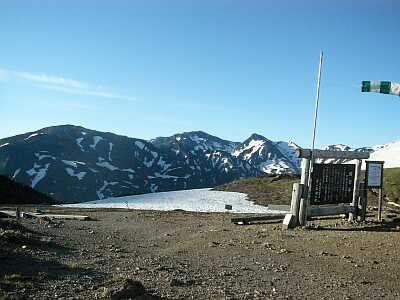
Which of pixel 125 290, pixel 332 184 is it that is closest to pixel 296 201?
pixel 332 184

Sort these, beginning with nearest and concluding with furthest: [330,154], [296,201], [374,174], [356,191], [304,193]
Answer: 1. [296,201]
2. [304,193]
3. [330,154]
4. [356,191]
5. [374,174]

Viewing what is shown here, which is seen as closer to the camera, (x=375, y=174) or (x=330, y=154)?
(x=330, y=154)

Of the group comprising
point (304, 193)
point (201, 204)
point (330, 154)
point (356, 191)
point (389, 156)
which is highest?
point (389, 156)

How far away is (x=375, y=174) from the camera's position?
2436 centimetres

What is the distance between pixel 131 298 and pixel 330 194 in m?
15.5

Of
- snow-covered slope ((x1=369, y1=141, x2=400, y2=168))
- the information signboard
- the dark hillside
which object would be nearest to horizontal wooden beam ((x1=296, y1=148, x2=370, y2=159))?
the information signboard

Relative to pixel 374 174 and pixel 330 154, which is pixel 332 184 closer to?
pixel 330 154

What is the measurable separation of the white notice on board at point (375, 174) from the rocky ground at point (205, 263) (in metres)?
3.10

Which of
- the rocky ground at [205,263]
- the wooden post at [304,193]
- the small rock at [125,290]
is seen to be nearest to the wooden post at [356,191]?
the rocky ground at [205,263]

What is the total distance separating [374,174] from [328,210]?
3.63m

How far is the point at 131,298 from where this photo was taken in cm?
916

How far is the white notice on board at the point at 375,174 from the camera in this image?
2411 cm

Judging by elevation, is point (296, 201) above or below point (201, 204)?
above

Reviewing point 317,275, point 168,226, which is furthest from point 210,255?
point 168,226
